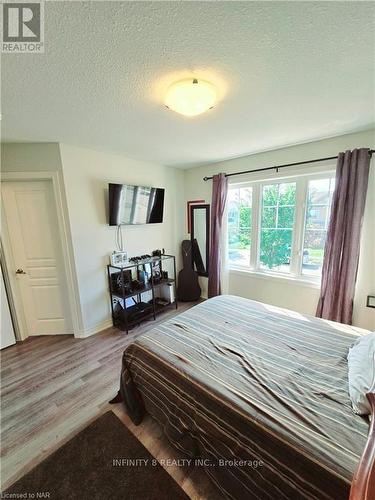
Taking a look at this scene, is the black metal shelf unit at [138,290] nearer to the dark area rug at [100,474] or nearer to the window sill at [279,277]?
the window sill at [279,277]

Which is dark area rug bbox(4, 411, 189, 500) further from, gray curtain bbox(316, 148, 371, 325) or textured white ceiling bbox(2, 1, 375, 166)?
textured white ceiling bbox(2, 1, 375, 166)

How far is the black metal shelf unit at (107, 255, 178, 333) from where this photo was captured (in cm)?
290

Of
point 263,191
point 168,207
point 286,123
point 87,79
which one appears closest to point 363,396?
point 286,123

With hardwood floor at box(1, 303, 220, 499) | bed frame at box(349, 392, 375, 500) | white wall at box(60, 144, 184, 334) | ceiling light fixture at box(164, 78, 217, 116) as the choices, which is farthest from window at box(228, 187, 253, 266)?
bed frame at box(349, 392, 375, 500)

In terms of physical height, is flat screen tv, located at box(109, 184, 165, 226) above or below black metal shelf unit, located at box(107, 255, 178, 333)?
above

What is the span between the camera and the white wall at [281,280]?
7.18ft

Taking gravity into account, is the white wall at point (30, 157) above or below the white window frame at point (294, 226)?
above

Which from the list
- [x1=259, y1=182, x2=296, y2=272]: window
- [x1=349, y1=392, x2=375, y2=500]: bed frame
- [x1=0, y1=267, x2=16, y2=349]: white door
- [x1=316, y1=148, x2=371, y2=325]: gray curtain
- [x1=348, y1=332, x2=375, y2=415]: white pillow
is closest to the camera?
[x1=349, y1=392, x2=375, y2=500]: bed frame

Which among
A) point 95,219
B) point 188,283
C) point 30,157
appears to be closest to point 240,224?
point 188,283

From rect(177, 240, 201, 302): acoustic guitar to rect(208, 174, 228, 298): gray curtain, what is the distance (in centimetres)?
30

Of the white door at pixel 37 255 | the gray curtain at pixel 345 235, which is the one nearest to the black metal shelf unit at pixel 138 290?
the white door at pixel 37 255

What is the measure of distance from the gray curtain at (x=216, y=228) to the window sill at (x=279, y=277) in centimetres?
29

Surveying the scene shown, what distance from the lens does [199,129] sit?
207cm

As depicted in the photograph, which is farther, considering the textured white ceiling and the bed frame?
the textured white ceiling
